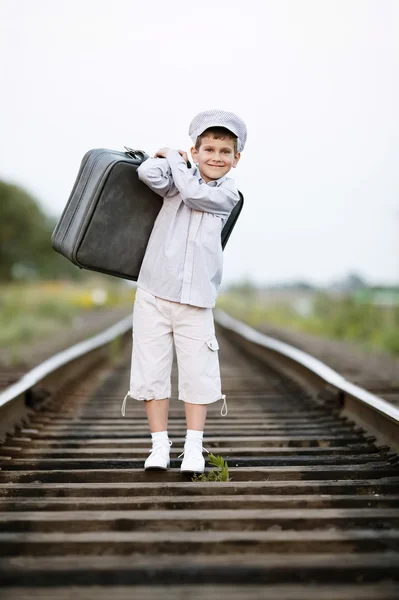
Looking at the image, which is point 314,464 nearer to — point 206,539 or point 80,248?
point 206,539

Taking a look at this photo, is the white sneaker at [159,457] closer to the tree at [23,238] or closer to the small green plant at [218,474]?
the small green plant at [218,474]

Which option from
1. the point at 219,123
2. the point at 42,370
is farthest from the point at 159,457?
the point at 42,370

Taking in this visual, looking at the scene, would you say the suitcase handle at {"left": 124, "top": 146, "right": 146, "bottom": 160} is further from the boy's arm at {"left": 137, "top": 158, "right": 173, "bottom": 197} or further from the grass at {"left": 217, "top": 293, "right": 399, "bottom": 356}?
the grass at {"left": 217, "top": 293, "right": 399, "bottom": 356}

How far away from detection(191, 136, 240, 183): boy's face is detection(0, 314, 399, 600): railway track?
1.18 meters

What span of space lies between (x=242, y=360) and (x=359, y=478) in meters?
6.76

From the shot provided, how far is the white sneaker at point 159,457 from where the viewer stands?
9.92 feet

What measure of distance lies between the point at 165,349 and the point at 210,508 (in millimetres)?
767

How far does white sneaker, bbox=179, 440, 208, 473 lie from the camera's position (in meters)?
2.98

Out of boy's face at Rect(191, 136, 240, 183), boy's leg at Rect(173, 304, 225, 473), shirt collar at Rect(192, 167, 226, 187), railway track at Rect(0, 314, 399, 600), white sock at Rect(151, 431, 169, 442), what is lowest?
railway track at Rect(0, 314, 399, 600)

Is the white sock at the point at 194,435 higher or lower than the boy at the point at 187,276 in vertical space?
lower

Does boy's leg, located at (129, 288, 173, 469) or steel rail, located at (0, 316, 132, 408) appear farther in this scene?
steel rail, located at (0, 316, 132, 408)

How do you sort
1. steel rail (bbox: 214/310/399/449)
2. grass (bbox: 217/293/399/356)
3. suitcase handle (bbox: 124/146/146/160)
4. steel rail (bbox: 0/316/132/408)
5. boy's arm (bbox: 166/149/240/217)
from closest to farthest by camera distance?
1. boy's arm (bbox: 166/149/240/217)
2. suitcase handle (bbox: 124/146/146/160)
3. steel rail (bbox: 214/310/399/449)
4. steel rail (bbox: 0/316/132/408)
5. grass (bbox: 217/293/399/356)

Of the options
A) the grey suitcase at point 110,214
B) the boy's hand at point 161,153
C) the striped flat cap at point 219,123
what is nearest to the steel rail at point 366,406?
the grey suitcase at point 110,214

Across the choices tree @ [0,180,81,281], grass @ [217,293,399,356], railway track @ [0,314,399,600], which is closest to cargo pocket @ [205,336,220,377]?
railway track @ [0,314,399,600]
